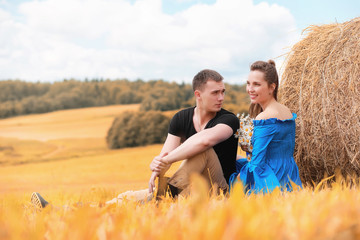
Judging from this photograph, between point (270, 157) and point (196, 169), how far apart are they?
2.95 ft

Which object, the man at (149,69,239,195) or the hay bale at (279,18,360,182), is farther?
the hay bale at (279,18,360,182)

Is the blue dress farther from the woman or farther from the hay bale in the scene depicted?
the hay bale

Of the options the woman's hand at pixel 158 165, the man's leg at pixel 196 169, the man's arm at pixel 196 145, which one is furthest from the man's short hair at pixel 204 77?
the woman's hand at pixel 158 165

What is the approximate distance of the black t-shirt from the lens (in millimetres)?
4066

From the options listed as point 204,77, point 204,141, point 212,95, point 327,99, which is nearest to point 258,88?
point 212,95

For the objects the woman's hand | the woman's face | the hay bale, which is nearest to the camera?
the woman's hand

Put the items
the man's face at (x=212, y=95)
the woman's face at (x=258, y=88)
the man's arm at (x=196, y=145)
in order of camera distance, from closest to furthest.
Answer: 1. the man's arm at (x=196, y=145)
2. the woman's face at (x=258, y=88)
3. the man's face at (x=212, y=95)

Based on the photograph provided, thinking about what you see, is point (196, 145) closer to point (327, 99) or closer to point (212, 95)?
point (212, 95)

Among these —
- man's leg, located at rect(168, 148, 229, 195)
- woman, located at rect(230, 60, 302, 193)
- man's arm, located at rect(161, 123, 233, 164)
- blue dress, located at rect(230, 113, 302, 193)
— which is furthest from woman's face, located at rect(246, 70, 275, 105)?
man's leg, located at rect(168, 148, 229, 195)

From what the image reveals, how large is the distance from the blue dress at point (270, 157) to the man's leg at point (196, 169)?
269 mm

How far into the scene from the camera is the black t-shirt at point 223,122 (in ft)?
13.3

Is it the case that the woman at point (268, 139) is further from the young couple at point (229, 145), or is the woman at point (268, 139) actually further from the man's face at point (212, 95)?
the man's face at point (212, 95)

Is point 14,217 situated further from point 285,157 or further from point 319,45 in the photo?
point 319,45

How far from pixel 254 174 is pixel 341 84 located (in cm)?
166
